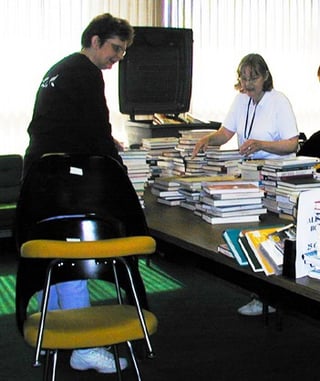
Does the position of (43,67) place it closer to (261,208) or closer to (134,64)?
(134,64)

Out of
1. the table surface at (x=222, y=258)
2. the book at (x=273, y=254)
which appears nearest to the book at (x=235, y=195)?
the table surface at (x=222, y=258)

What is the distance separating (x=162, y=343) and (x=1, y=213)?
2.39 m

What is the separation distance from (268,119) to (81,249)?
2.06 meters

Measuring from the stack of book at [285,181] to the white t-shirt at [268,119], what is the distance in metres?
0.67

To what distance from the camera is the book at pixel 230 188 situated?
295cm

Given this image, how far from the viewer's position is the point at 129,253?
7.77ft

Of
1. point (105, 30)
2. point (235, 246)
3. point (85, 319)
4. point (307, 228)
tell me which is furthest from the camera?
A: point (105, 30)

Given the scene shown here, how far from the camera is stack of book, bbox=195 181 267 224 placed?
9.65ft

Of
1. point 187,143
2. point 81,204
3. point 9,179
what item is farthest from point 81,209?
point 9,179

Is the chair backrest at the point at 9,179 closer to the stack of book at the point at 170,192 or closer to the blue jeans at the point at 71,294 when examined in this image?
the stack of book at the point at 170,192

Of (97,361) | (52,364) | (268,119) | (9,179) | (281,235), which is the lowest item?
(97,361)

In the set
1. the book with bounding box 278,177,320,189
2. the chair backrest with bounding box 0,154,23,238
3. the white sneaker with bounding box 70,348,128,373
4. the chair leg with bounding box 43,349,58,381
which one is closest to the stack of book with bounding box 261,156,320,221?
the book with bounding box 278,177,320,189

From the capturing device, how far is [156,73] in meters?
5.50

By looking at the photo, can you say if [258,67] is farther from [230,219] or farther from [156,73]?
[156,73]
